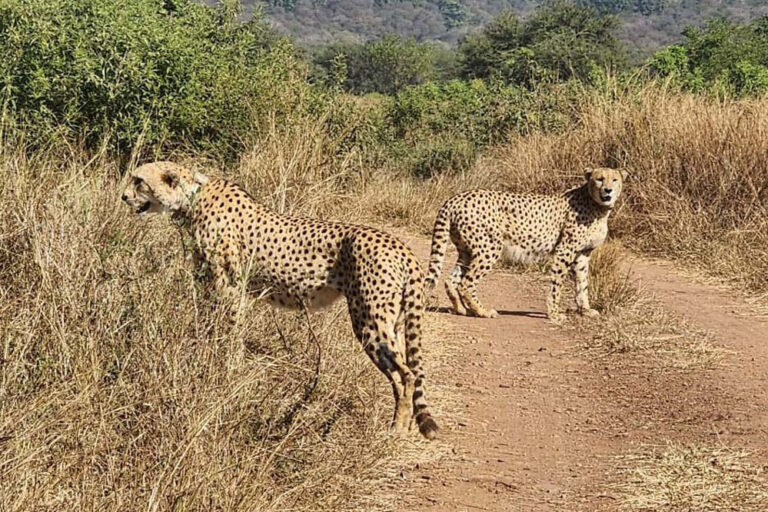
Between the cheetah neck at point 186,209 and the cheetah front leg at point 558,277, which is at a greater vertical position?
the cheetah neck at point 186,209

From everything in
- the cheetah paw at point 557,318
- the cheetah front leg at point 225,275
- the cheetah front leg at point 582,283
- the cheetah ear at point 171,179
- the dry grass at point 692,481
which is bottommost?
the cheetah paw at point 557,318

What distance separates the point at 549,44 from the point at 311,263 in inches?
728

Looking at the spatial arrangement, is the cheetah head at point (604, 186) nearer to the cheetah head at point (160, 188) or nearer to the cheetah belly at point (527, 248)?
the cheetah belly at point (527, 248)

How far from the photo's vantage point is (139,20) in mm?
8727

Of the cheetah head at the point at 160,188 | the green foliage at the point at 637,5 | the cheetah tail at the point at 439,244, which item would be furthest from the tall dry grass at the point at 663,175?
the green foliage at the point at 637,5

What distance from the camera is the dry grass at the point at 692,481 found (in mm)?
4227

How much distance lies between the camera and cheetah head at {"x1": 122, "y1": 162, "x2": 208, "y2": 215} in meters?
5.61

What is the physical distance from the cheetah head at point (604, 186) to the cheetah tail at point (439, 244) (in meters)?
1.00

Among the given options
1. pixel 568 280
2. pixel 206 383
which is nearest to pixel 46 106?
pixel 568 280

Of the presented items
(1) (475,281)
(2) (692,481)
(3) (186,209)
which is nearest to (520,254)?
(1) (475,281)

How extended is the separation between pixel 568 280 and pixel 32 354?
530 centimetres

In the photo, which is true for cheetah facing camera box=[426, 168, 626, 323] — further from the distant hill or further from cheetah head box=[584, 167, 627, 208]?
the distant hill

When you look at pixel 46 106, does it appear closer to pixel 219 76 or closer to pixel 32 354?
pixel 219 76

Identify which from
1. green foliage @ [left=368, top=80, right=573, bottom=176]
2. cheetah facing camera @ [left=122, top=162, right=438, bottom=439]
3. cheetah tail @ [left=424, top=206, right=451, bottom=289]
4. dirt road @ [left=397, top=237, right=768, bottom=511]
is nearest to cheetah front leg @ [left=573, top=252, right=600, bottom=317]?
dirt road @ [left=397, top=237, right=768, bottom=511]
